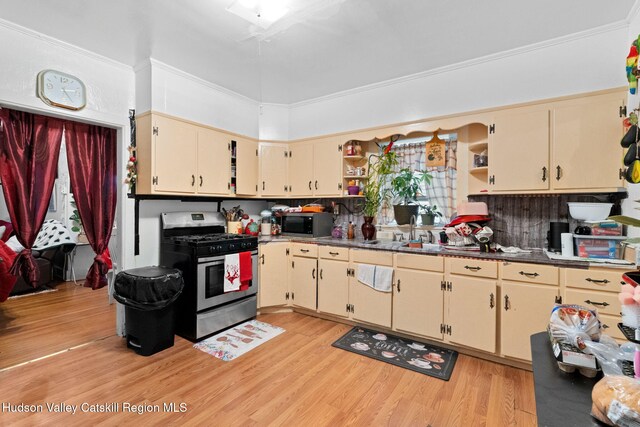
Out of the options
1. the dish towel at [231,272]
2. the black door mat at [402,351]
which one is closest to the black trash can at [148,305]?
the dish towel at [231,272]

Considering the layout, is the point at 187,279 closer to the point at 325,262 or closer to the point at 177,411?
the point at 177,411

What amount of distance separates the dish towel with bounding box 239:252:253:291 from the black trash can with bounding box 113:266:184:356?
0.65 meters

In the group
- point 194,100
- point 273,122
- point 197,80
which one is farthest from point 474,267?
point 197,80

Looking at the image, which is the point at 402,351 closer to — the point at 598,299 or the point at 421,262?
the point at 421,262

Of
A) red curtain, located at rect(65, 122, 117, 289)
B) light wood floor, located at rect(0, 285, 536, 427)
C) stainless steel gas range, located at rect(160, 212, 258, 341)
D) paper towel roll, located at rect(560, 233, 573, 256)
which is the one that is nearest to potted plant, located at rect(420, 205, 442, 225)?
paper towel roll, located at rect(560, 233, 573, 256)

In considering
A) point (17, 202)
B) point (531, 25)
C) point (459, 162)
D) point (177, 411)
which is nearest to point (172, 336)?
point (177, 411)

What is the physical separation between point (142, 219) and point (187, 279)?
2.90ft

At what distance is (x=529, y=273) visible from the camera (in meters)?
2.40

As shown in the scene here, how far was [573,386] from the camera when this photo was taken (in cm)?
78

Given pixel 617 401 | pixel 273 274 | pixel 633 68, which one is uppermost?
pixel 633 68

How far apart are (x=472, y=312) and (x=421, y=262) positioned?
0.59 m

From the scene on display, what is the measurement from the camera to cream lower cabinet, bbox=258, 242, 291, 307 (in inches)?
144

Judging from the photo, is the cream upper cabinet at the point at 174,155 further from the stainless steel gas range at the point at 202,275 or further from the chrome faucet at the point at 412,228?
the chrome faucet at the point at 412,228

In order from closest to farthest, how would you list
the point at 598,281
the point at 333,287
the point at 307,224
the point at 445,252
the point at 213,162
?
the point at 598,281, the point at 445,252, the point at 333,287, the point at 213,162, the point at 307,224
